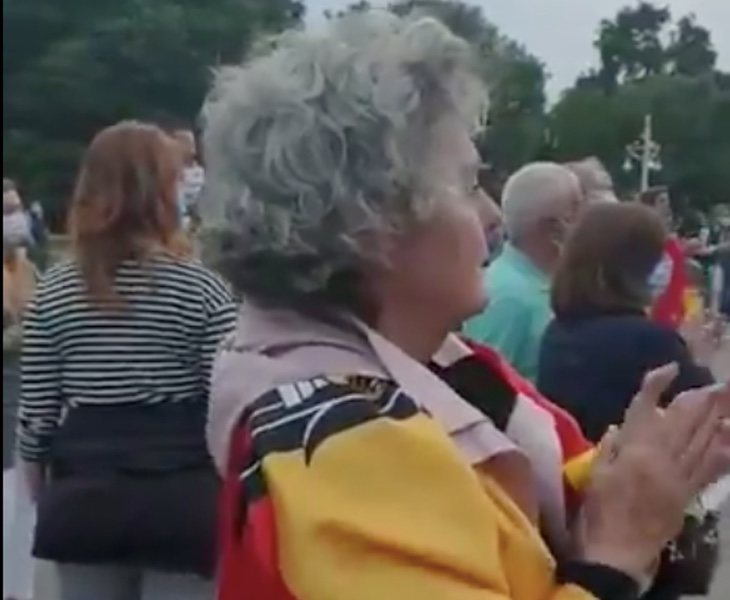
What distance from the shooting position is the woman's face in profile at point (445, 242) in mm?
2164

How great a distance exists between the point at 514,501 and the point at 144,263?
8.17ft

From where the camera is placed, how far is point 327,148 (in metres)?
2.12

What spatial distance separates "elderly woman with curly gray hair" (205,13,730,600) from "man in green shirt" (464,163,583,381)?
10.4 ft

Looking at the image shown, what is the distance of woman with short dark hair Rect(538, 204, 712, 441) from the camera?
483 cm

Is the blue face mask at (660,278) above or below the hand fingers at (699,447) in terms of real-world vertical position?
below

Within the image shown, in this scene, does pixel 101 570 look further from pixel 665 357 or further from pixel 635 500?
pixel 635 500

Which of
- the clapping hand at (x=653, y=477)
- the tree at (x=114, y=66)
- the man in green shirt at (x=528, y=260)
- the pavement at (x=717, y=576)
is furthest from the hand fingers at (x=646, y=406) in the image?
the tree at (x=114, y=66)

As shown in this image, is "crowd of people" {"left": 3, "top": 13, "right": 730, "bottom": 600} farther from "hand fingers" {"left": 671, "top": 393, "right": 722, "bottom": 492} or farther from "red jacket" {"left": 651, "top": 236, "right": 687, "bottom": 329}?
"red jacket" {"left": 651, "top": 236, "right": 687, "bottom": 329}

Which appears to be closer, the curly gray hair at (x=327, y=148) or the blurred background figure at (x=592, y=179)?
the curly gray hair at (x=327, y=148)

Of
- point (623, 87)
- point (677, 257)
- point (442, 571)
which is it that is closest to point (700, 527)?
point (442, 571)

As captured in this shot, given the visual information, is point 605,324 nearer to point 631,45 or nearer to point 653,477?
point 653,477

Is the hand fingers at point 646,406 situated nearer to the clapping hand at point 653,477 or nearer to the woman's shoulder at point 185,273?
the clapping hand at point 653,477

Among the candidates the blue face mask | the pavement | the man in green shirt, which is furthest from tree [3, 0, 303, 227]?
the blue face mask

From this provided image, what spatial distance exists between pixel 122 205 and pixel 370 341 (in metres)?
2.46
